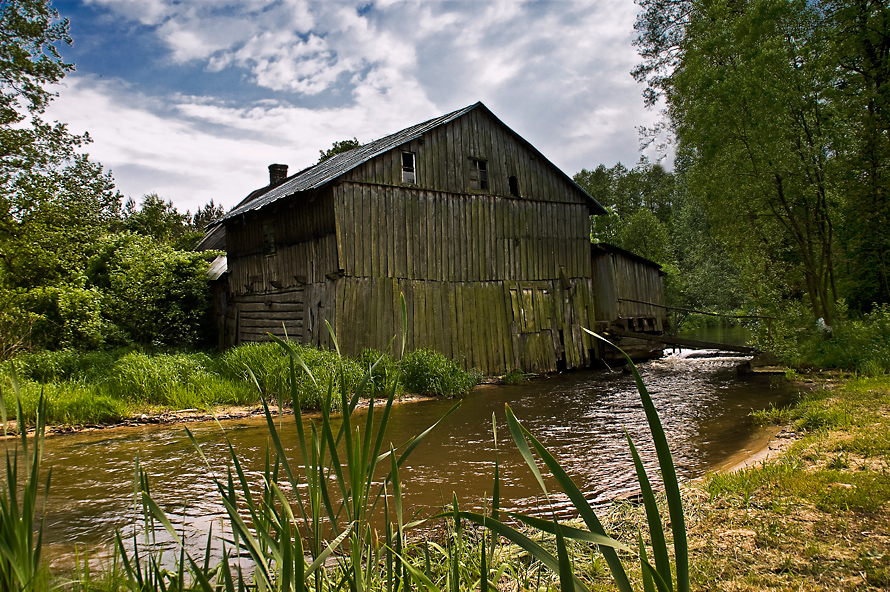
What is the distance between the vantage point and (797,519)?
10.9 ft

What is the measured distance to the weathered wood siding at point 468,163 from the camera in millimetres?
13617

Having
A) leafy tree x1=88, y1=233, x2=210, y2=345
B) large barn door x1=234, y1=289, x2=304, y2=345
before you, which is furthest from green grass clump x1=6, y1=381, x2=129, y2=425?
leafy tree x1=88, y1=233, x2=210, y2=345

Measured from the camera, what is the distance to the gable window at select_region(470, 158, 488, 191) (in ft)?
48.9

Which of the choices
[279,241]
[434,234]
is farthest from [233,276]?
[434,234]

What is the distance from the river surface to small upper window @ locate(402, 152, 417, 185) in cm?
573

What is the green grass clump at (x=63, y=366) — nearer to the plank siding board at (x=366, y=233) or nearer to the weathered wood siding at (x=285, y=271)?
the weathered wood siding at (x=285, y=271)

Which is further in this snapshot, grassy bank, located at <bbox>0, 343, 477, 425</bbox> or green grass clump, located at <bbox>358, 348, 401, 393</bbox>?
green grass clump, located at <bbox>358, 348, 401, 393</bbox>

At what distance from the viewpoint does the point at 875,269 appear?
43.6ft

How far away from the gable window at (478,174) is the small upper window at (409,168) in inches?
69.2

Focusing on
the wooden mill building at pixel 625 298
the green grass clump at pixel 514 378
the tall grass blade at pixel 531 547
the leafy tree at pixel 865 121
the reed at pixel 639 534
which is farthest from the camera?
the wooden mill building at pixel 625 298

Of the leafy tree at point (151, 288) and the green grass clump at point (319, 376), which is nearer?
the green grass clump at point (319, 376)

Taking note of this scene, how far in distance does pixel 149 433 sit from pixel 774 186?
13841 millimetres

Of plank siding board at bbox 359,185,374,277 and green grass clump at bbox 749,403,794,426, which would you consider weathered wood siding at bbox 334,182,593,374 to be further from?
green grass clump at bbox 749,403,794,426

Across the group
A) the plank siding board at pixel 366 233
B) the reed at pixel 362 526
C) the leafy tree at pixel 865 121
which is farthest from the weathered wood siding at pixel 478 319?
the reed at pixel 362 526
